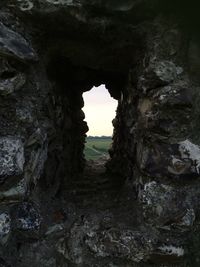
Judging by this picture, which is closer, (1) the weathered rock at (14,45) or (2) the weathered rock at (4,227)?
(1) the weathered rock at (14,45)

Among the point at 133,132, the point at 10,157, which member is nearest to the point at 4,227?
the point at 10,157

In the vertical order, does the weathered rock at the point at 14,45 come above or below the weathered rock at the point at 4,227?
above

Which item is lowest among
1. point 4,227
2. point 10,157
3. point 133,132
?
point 4,227

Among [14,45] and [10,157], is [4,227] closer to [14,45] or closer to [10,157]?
[10,157]

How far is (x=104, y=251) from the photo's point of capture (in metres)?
2.92

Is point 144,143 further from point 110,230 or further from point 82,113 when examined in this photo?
point 82,113

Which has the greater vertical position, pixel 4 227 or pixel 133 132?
pixel 133 132

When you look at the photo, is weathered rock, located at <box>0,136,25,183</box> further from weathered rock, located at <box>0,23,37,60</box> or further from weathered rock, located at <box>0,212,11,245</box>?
weathered rock, located at <box>0,23,37,60</box>

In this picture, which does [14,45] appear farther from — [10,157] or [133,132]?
[133,132]

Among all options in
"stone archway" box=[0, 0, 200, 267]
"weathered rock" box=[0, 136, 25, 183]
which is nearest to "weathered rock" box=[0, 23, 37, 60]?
"stone archway" box=[0, 0, 200, 267]

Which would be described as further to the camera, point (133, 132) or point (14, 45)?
point (133, 132)

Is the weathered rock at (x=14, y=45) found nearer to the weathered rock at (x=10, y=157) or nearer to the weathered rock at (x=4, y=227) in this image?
the weathered rock at (x=10, y=157)

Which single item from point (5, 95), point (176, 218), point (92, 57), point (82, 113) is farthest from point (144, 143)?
point (82, 113)

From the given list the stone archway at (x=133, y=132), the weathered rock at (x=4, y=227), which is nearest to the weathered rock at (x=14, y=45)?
the stone archway at (x=133, y=132)
